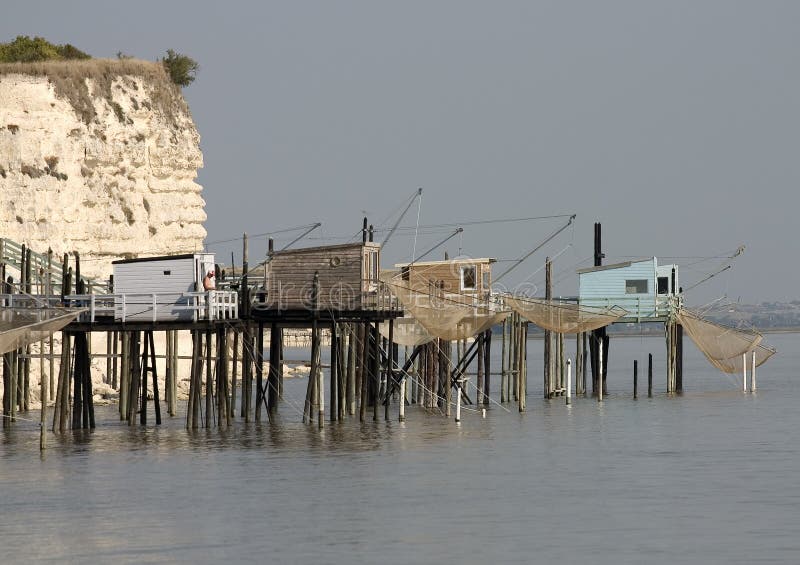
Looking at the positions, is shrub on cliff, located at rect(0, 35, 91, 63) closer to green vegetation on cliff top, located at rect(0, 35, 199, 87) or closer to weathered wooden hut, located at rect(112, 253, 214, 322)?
green vegetation on cliff top, located at rect(0, 35, 199, 87)

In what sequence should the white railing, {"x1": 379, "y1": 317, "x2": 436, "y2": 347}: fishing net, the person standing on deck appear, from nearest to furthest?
1. the white railing
2. the person standing on deck
3. {"x1": 379, "y1": 317, "x2": 436, "y2": 347}: fishing net

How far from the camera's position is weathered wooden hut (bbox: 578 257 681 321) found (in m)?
68.7

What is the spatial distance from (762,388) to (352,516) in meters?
56.3

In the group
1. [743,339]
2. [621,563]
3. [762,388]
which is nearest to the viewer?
[621,563]

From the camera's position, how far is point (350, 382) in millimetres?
56812

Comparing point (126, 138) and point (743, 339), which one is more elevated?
point (126, 138)

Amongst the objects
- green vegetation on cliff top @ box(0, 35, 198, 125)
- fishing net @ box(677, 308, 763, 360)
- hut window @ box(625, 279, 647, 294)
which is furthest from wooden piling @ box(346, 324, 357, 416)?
green vegetation on cliff top @ box(0, 35, 198, 125)

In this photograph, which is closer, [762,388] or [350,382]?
[350,382]

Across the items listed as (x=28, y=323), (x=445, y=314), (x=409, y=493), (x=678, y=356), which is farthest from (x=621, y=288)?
(x=28, y=323)

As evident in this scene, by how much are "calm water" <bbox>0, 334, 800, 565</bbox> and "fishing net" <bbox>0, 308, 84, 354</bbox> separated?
139 inches

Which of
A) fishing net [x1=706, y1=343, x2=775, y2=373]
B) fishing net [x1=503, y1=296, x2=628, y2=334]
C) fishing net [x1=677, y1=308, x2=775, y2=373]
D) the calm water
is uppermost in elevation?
fishing net [x1=503, y1=296, x2=628, y2=334]

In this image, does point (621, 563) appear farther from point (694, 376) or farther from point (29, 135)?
point (694, 376)

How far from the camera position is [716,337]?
67688mm

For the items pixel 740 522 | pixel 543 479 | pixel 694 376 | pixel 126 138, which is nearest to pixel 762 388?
pixel 694 376
